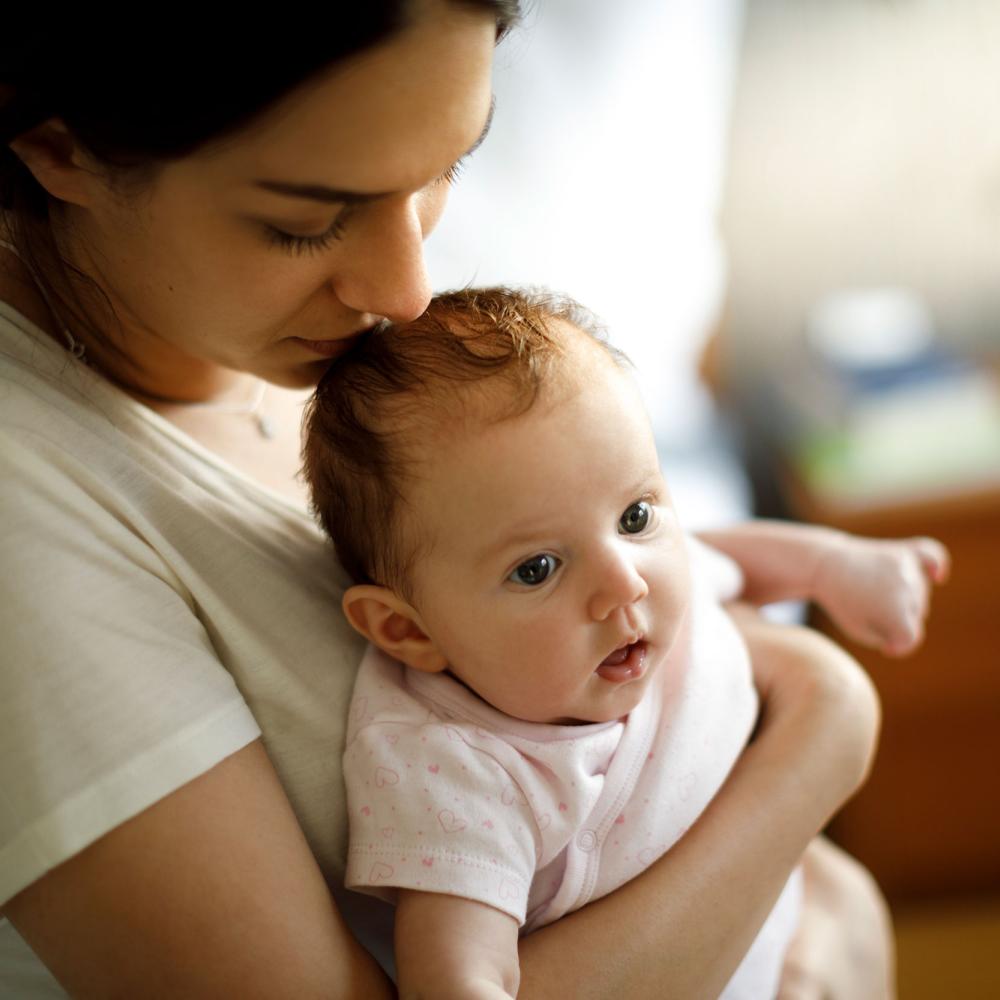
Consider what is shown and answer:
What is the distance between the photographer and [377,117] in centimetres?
74

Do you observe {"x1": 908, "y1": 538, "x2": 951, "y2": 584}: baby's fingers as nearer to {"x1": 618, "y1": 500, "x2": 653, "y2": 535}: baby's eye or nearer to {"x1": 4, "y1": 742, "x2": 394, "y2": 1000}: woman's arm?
{"x1": 618, "y1": 500, "x2": 653, "y2": 535}: baby's eye

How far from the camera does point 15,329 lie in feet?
2.89

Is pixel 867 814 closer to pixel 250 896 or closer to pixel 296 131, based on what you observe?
pixel 250 896

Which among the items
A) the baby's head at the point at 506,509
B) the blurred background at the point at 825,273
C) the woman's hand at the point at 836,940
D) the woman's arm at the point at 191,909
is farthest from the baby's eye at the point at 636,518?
the blurred background at the point at 825,273

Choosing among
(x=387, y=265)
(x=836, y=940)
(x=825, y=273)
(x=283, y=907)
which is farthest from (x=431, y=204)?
(x=825, y=273)

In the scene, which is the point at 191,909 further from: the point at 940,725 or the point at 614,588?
the point at 940,725

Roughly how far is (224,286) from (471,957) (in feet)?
1.67

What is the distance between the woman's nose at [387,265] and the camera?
0.82 meters

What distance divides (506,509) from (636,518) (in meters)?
0.12

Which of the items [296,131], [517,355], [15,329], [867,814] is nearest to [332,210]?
[296,131]

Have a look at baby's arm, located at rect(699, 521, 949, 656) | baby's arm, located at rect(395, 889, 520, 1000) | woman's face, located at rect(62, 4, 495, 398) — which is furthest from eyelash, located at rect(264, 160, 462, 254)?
baby's arm, located at rect(699, 521, 949, 656)

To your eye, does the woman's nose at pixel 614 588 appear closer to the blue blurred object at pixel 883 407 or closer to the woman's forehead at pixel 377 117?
the woman's forehead at pixel 377 117

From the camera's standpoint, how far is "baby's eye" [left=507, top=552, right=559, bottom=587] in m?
0.87

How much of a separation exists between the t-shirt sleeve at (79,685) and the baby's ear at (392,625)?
0.14m
